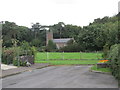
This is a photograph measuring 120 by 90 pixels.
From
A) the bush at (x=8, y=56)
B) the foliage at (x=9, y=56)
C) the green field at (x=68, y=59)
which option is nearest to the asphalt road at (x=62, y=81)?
the foliage at (x=9, y=56)

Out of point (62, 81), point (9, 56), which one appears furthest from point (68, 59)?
point (62, 81)

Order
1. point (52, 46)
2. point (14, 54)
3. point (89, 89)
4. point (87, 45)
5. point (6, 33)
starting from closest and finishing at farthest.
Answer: point (89, 89) → point (14, 54) → point (87, 45) → point (52, 46) → point (6, 33)

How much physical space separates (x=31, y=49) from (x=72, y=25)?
240 feet

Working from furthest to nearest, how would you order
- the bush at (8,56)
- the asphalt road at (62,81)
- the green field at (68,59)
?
the green field at (68,59) < the bush at (8,56) < the asphalt road at (62,81)

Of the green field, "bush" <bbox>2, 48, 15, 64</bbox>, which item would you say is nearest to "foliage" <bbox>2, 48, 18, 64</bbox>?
"bush" <bbox>2, 48, 15, 64</bbox>

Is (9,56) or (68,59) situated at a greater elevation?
(9,56)

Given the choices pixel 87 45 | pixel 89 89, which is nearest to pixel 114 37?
pixel 89 89

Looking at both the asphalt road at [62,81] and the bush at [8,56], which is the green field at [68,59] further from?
the asphalt road at [62,81]

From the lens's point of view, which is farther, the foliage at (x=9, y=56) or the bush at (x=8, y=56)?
the bush at (x=8, y=56)

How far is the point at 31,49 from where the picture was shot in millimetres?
26562

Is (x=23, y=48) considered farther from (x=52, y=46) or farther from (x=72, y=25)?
(x=72, y=25)

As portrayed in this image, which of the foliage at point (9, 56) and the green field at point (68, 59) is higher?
the foliage at point (9, 56)

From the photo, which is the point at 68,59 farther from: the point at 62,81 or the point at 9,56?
the point at 62,81

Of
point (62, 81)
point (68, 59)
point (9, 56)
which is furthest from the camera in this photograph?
point (68, 59)
